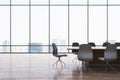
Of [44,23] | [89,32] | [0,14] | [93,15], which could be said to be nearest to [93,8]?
[93,15]

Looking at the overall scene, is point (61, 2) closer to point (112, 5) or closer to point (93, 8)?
point (93, 8)

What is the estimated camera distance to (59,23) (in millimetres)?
14336

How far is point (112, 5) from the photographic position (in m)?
14.0

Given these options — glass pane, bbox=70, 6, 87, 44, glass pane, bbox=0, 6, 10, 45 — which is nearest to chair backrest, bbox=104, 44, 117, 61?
glass pane, bbox=70, 6, 87, 44

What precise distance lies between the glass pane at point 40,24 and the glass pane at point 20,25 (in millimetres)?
330

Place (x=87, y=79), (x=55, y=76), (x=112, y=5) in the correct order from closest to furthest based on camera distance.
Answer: (x=87, y=79), (x=55, y=76), (x=112, y=5)

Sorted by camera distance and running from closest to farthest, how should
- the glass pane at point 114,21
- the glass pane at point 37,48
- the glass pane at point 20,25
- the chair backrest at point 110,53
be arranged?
the chair backrest at point 110,53
the glass pane at point 114,21
the glass pane at point 20,25
the glass pane at point 37,48

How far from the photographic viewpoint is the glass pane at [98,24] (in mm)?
14078

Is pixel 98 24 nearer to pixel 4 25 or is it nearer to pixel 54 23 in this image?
pixel 54 23

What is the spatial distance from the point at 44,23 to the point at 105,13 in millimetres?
3188

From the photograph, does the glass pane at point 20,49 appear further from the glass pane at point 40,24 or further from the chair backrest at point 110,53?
the chair backrest at point 110,53

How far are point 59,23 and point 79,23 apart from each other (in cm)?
104

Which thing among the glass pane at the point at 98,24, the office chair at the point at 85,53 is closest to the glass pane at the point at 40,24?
the glass pane at the point at 98,24

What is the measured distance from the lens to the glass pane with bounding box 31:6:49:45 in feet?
47.1
